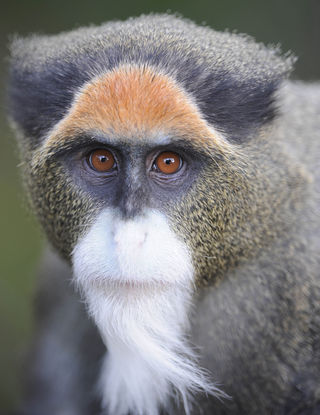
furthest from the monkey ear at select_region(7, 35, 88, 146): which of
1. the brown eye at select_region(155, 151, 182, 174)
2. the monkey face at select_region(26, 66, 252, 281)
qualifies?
the brown eye at select_region(155, 151, 182, 174)

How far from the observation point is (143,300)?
290cm

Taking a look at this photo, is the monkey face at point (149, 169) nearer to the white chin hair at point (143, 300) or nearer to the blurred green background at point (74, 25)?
the white chin hair at point (143, 300)

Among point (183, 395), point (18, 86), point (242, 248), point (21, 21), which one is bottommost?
point (183, 395)

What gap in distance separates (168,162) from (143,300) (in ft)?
2.06

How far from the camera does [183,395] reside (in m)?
3.25

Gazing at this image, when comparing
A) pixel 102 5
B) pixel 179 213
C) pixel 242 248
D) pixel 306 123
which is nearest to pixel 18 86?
pixel 179 213

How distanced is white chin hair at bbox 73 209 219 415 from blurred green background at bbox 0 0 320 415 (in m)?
3.66

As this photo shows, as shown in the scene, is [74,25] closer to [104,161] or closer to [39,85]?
Result: [39,85]

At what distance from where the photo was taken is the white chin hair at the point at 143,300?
2.73 metres

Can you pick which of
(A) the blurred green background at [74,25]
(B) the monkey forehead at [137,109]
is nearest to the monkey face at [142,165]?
(B) the monkey forehead at [137,109]

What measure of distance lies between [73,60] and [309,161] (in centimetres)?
138

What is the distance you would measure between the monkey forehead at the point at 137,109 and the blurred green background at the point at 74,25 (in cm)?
420

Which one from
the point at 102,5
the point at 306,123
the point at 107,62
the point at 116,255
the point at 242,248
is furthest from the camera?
the point at 102,5

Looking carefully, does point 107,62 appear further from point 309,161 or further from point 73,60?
point 309,161
